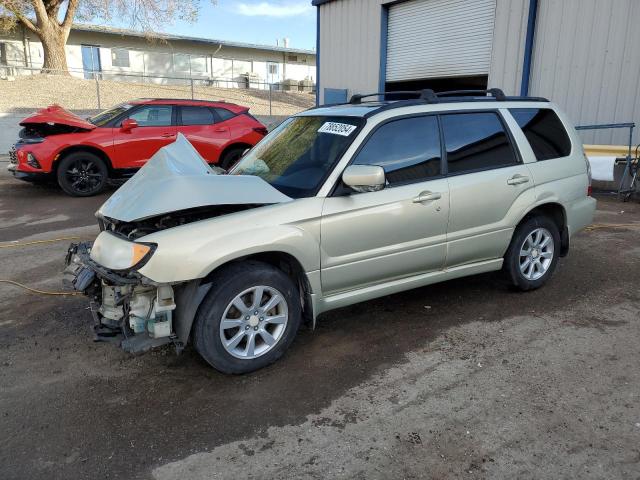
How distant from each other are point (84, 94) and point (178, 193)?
2075 centimetres

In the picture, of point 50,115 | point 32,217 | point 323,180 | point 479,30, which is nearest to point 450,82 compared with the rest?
point 479,30

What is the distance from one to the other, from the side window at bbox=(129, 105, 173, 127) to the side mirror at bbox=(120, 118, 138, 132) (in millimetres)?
222

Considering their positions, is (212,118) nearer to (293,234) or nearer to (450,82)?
(293,234)

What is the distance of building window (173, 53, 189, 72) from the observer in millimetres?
32031

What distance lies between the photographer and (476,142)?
4375mm

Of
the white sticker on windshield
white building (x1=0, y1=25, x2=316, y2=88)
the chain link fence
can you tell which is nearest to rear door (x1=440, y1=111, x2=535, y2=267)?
the white sticker on windshield

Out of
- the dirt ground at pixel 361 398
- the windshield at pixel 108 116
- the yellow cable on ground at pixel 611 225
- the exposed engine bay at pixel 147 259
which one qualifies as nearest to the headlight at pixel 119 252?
the exposed engine bay at pixel 147 259

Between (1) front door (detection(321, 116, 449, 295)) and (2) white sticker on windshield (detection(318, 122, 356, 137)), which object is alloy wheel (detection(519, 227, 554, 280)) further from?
(2) white sticker on windshield (detection(318, 122, 356, 137))

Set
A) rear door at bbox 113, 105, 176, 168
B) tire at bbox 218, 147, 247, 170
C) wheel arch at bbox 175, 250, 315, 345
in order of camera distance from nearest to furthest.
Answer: wheel arch at bbox 175, 250, 315, 345 → rear door at bbox 113, 105, 176, 168 → tire at bbox 218, 147, 247, 170

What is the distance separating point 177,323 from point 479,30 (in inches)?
448

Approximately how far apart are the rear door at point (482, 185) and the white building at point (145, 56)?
24858 millimetres

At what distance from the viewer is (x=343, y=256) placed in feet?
12.0

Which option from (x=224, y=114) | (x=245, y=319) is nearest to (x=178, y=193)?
(x=245, y=319)

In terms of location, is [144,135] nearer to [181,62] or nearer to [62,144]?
[62,144]
